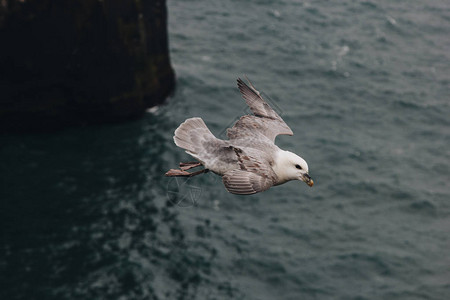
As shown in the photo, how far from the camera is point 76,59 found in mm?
50969

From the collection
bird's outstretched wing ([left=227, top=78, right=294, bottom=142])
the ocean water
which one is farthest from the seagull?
the ocean water

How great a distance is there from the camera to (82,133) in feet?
181

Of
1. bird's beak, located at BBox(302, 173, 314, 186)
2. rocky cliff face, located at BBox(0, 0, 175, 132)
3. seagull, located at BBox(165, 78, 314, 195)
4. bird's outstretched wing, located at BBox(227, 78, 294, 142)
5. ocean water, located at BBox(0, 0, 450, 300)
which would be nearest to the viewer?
seagull, located at BBox(165, 78, 314, 195)

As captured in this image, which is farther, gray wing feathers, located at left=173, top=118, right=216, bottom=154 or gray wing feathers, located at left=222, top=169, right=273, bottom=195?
gray wing feathers, located at left=173, top=118, right=216, bottom=154

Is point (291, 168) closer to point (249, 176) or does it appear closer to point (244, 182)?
point (249, 176)

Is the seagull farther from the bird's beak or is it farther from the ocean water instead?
the ocean water

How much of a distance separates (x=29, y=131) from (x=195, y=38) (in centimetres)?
2303

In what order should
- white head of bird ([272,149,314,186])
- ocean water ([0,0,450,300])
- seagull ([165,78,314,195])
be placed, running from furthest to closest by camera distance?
1. ocean water ([0,0,450,300])
2. white head of bird ([272,149,314,186])
3. seagull ([165,78,314,195])

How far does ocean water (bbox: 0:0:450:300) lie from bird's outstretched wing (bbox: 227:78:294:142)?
12854 mm

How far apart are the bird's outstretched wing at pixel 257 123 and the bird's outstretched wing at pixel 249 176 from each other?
2.20 meters

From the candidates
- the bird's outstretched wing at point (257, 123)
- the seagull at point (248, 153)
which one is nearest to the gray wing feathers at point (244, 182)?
the seagull at point (248, 153)

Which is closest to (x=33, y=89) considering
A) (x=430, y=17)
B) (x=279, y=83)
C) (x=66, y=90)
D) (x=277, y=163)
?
(x=66, y=90)

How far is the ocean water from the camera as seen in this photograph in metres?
46.0

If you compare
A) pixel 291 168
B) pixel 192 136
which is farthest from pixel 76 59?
pixel 291 168
